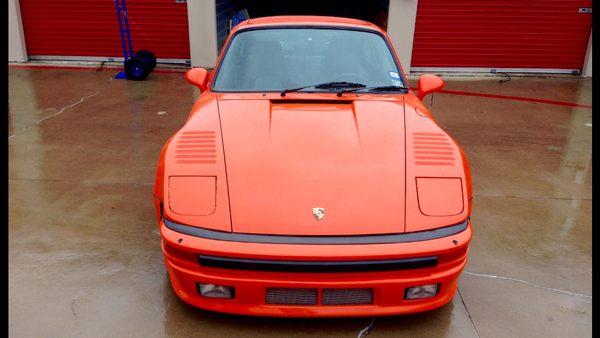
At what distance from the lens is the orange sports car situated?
223 cm

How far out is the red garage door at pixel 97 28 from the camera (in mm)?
9570

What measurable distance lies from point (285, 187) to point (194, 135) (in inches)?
29.5

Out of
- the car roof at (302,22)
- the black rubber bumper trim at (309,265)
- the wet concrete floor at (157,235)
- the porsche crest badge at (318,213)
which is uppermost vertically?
the car roof at (302,22)

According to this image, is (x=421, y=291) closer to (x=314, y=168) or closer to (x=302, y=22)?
(x=314, y=168)

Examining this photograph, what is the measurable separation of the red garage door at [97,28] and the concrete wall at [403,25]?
166 inches

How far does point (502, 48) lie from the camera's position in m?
9.72

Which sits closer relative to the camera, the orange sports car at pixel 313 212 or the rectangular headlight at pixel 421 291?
the orange sports car at pixel 313 212

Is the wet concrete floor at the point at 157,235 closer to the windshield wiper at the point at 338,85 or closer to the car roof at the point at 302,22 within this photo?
the windshield wiper at the point at 338,85

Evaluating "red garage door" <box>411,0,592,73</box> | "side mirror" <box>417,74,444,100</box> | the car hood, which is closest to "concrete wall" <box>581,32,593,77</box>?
"red garage door" <box>411,0,592,73</box>

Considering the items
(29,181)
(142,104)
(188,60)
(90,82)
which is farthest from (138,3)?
(29,181)

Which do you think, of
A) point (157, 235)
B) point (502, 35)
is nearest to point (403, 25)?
point (502, 35)

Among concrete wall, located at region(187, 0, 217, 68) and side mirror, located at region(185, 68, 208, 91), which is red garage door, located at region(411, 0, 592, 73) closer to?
concrete wall, located at region(187, 0, 217, 68)

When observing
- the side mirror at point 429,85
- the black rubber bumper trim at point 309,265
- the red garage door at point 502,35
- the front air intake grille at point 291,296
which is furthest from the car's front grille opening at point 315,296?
the red garage door at point 502,35

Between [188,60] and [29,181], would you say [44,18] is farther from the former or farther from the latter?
[29,181]
